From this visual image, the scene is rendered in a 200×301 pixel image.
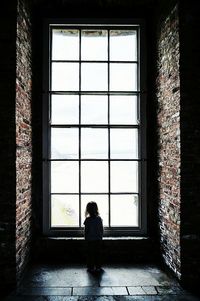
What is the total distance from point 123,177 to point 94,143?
2.16 ft

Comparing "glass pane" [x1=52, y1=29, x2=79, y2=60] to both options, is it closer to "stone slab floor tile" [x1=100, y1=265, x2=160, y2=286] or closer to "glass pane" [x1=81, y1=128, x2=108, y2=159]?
"glass pane" [x1=81, y1=128, x2=108, y2=159]

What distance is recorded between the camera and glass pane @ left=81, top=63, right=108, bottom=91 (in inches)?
181

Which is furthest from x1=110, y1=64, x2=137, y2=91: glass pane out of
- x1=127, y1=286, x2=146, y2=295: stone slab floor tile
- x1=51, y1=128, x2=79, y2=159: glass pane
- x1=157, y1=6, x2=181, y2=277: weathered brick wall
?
x1=127, y1=286, x2=146, y2=295: stone slab floor tile

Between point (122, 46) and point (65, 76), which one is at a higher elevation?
point (122, 46)

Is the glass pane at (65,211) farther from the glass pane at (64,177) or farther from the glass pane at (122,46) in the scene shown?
the glass pane at (122,46)

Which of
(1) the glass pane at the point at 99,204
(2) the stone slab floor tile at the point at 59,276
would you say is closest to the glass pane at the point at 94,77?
(1) the glass pane at the point at 99,204

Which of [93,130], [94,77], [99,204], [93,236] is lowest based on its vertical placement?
[93,236]

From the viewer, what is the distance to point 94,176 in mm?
4535

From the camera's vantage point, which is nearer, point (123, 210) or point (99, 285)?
point (99, 285)

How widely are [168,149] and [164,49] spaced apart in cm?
134
